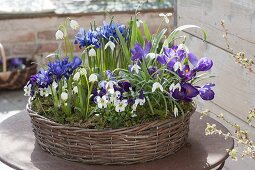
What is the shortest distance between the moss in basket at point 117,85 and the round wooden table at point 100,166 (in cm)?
11

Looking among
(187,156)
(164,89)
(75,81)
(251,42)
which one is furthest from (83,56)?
(251,42)

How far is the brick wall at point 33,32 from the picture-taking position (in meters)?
4.10

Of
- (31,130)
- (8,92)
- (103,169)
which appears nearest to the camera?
(103,169)

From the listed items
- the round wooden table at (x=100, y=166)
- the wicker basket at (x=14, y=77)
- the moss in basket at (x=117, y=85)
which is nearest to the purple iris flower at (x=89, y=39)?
the moss in basket at (x=117, y=85)

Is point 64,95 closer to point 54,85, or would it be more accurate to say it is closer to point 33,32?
point 54,85

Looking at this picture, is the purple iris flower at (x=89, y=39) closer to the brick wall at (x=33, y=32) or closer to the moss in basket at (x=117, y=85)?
the moss in basket at (x=117, y=85)

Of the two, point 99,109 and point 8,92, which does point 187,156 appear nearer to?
point 99,109

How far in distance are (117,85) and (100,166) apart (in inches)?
8.7

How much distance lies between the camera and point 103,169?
142 centimetres

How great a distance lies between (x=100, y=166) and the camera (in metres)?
1.44

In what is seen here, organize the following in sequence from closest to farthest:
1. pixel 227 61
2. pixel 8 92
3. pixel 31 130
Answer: pixel 31 130, pixel 227 61, pixel 8 92

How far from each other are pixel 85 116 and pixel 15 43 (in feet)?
9.28

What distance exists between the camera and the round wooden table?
4.71 feet

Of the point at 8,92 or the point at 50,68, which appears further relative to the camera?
the point at 8,92
